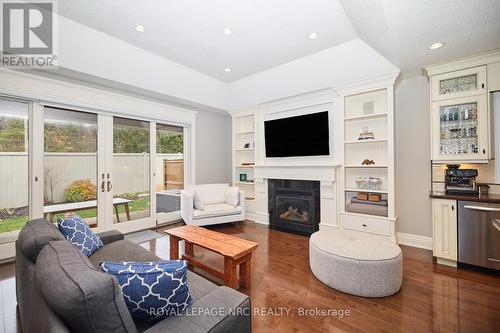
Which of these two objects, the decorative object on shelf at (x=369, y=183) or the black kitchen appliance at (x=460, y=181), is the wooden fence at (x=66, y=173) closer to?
the decorative object on shelf at (x=369, y=183)

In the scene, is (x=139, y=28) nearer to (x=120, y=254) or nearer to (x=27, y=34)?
(x=27, y=34)

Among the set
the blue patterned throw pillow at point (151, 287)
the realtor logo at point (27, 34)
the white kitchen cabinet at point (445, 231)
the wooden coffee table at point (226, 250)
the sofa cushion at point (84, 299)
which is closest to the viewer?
the sofa cushion at point (84, 299)

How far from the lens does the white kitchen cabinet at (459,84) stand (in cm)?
273

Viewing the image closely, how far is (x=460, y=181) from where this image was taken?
2902 millimetres

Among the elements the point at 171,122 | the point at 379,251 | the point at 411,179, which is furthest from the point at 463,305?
the point at 171,122

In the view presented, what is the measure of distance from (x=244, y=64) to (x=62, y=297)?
14.0ft

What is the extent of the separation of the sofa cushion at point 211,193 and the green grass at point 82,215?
0.96 metres

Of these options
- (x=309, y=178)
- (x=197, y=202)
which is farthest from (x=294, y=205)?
(x=197, y=202)

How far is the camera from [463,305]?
1990mm

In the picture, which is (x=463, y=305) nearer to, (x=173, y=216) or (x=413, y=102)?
(x=413, y=102)

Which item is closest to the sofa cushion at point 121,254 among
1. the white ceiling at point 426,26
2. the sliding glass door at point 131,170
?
the sliding glass door at point 131,170

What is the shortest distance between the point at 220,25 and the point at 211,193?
121 inches

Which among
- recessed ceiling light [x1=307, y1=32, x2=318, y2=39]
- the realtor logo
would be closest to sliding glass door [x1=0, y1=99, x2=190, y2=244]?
the realtor logo

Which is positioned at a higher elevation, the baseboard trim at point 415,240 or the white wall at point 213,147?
the white wall at point 213,147
